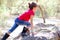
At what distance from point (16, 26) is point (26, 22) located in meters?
0.12

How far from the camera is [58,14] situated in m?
2.21

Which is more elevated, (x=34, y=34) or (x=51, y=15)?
(x=51, y=15)

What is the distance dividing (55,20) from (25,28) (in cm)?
35

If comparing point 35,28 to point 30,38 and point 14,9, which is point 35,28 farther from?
point 14,9

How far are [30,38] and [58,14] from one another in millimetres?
421

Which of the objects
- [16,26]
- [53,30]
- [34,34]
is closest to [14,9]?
[16,26]

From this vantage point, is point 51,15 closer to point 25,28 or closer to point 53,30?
point 53,30

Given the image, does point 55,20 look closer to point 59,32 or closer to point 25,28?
point 59,32

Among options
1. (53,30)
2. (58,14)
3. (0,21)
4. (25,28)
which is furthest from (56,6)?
(0,21)

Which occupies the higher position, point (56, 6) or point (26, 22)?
point (56, 6)

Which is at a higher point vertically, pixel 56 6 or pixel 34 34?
pixel 56 6

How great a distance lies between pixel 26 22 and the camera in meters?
2.18

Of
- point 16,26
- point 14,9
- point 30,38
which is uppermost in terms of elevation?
point 14,9

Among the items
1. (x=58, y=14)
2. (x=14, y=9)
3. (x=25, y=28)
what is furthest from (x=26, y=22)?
(x=58, y=14)
